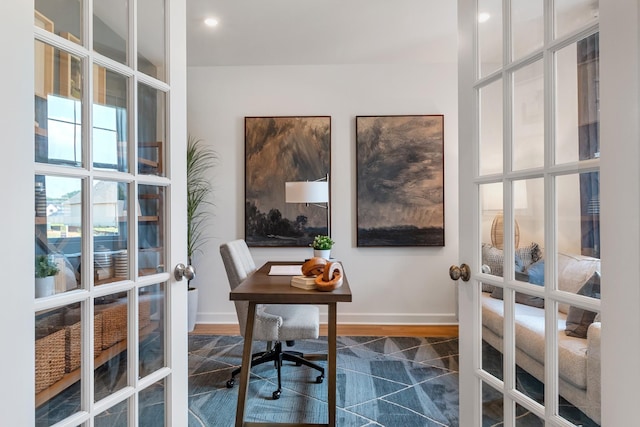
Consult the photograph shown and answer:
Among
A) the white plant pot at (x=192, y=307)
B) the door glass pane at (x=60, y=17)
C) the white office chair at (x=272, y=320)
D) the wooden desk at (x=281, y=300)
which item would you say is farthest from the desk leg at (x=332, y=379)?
the white plant pot at (x=192, y=307)

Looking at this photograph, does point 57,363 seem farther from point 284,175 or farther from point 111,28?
point 284,175

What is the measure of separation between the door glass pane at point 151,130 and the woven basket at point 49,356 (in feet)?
1.72

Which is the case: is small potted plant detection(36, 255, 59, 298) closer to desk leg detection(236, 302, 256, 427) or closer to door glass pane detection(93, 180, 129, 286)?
door glass pane detection(93, 180, 129, 286)

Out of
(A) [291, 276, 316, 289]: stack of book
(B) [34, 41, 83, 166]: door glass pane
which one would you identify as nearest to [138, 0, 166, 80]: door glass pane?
(B) [34, 41, 83, 166]: door glass pane

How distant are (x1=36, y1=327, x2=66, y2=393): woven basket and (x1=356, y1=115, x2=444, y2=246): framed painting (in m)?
2.82

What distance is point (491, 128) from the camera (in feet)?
3.73

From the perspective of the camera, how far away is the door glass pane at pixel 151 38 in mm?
1125

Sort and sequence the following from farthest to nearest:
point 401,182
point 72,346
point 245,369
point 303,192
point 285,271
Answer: point 401,182
point 303,192
point 285,271
point 245,369
point 72,346

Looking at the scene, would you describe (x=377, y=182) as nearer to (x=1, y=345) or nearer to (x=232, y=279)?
(x=232, y=279)

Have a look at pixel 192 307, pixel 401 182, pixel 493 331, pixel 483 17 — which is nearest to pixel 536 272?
pixel 493 331

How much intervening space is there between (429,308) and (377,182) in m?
1.42

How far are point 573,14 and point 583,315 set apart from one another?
30.2 inches

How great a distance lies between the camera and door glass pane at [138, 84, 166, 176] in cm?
113

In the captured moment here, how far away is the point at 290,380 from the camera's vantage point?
2.34 metres
